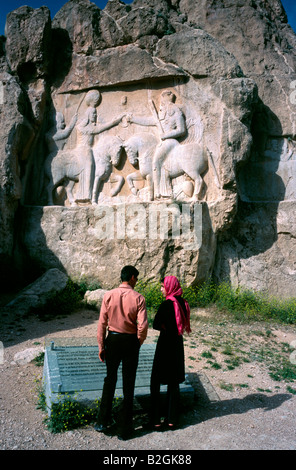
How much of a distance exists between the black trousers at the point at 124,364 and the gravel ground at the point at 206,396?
0.28 metres

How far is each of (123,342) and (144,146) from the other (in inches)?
265

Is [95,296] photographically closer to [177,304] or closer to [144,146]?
[144,146]

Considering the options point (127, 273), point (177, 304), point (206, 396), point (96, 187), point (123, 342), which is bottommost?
point (206, 396)

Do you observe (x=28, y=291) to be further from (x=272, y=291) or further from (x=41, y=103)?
(x=272, y=291)

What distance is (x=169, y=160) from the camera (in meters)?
9.43

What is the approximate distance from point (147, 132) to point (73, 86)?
89.8 inches

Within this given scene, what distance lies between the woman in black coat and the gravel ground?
0.20 meters

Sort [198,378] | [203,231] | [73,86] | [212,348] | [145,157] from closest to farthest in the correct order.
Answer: [198,378] → [212,348] → [203,231] → [145,157] → [73,86]

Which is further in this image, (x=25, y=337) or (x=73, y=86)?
(x=73, y=86)

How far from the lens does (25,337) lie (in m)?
6.51

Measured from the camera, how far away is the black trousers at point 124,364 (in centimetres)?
368

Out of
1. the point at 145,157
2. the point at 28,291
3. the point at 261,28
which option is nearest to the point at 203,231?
the point at 145,157

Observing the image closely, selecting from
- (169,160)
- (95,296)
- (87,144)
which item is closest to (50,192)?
(87,144)

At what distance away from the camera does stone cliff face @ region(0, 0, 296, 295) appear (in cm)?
899
